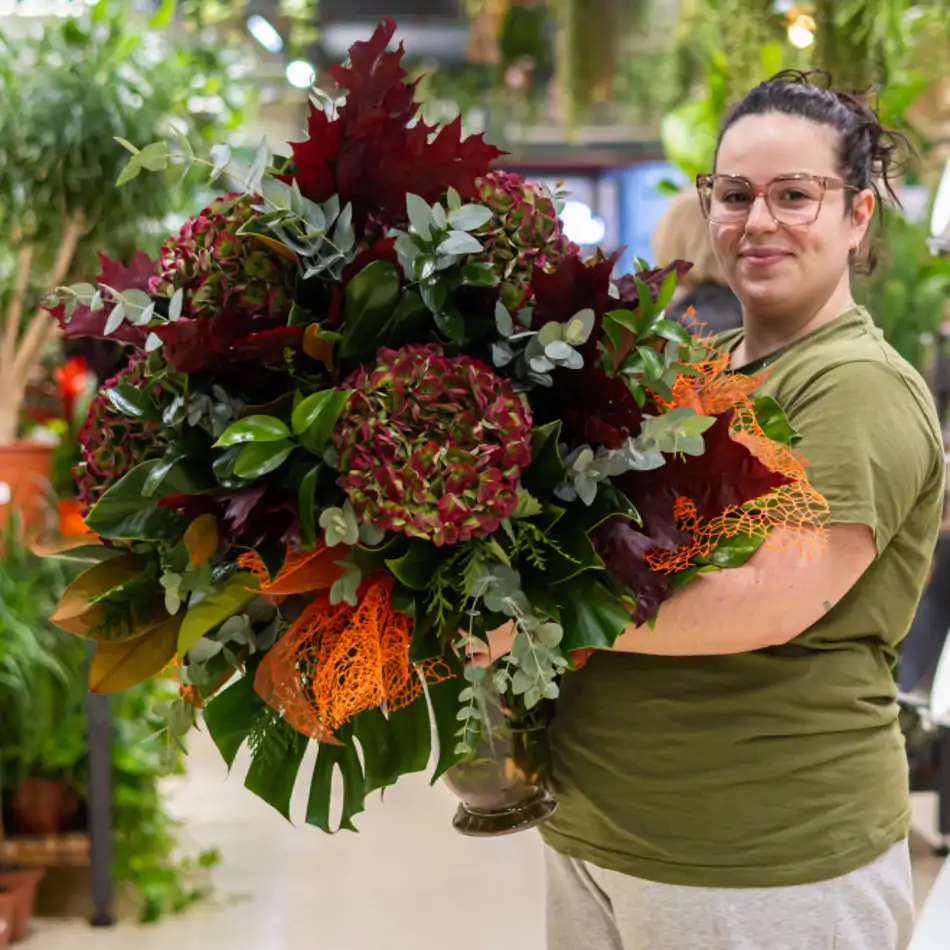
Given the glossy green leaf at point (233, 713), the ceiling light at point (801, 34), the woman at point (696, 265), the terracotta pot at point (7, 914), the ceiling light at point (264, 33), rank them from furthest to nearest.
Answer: the ceiling light at point (264, 33) → the ceiling light at point (801, 34) → the terracotta pot at point (7, 914) → the woman at point (696, 265) → the glossy green leaf at point (233, 713)

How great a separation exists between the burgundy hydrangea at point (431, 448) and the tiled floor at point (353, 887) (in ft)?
6.75

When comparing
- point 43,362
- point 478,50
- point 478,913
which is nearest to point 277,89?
point 478,50

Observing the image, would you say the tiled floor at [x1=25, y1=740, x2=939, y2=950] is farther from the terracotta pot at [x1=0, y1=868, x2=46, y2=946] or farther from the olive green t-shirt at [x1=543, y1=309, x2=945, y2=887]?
the olive green t-shirt at [x1=543, y1=309, x2=945, y2=887]

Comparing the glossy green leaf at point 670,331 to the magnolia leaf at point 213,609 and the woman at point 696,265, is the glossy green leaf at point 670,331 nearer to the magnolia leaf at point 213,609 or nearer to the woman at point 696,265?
the magnolia leaf at point 213,609

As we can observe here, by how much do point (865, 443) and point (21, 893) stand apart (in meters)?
2.64

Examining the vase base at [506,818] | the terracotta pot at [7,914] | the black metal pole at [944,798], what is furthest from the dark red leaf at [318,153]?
the black metal pole at [944,798]

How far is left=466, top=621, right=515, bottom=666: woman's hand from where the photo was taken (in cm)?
110

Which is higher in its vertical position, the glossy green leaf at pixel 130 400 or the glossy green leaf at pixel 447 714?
the glossy green leaf at pixel 130 400

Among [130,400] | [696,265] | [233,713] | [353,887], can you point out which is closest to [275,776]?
[233,713]

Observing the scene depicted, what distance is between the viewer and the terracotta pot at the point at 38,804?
3.15 m

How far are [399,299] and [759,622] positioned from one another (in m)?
0.46

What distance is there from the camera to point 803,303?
53.7 inches

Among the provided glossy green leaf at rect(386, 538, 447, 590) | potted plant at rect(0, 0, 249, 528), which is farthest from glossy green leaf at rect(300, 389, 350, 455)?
potted plant at rect(0, 0, 249, 528)

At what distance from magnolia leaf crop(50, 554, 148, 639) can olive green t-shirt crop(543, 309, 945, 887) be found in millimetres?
528
